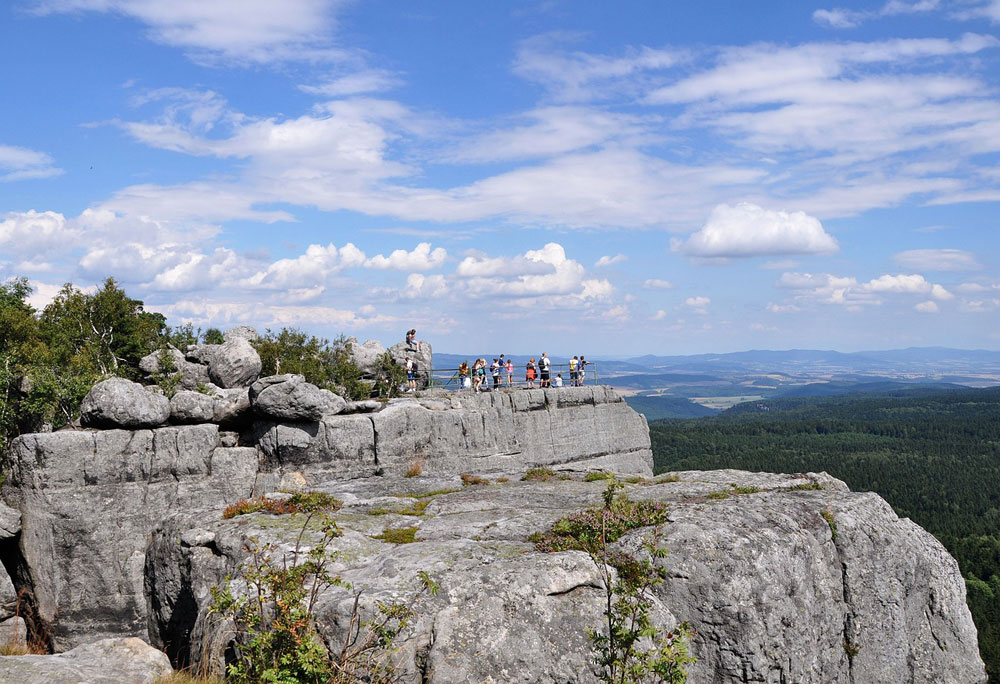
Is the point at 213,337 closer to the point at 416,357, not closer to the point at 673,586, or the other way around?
the point at 416,357

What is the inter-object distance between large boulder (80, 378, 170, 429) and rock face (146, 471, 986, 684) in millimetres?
10806

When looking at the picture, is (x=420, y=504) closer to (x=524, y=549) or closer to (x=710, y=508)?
(x=524, y=549)

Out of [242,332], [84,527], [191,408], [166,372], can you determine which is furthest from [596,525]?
[242,332]

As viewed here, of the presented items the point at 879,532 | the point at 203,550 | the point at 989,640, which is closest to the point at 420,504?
the point at 203,550

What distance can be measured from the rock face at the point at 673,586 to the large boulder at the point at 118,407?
10.8 meters

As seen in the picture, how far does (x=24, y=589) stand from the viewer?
26.1 meters

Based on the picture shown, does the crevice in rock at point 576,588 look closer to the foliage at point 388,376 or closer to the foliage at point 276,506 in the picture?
the foliage at point 276,506

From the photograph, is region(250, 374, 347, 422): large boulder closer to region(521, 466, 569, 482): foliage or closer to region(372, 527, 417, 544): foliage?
region(521, 466, 569, 482): foliage

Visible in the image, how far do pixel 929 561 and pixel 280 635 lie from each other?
16879 mm

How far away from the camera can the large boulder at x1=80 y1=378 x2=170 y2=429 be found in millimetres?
26969

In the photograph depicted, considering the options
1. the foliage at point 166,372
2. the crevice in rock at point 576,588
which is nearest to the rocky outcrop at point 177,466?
the foliage at point 166,372

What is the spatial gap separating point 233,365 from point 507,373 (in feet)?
46.6

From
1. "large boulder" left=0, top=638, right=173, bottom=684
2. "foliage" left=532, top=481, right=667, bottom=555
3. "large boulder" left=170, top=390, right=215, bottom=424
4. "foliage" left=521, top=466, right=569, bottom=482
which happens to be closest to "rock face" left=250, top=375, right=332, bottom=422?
"large boulder" left=170, top=390, right=215, bottom=424

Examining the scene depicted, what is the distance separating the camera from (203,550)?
634 inches
